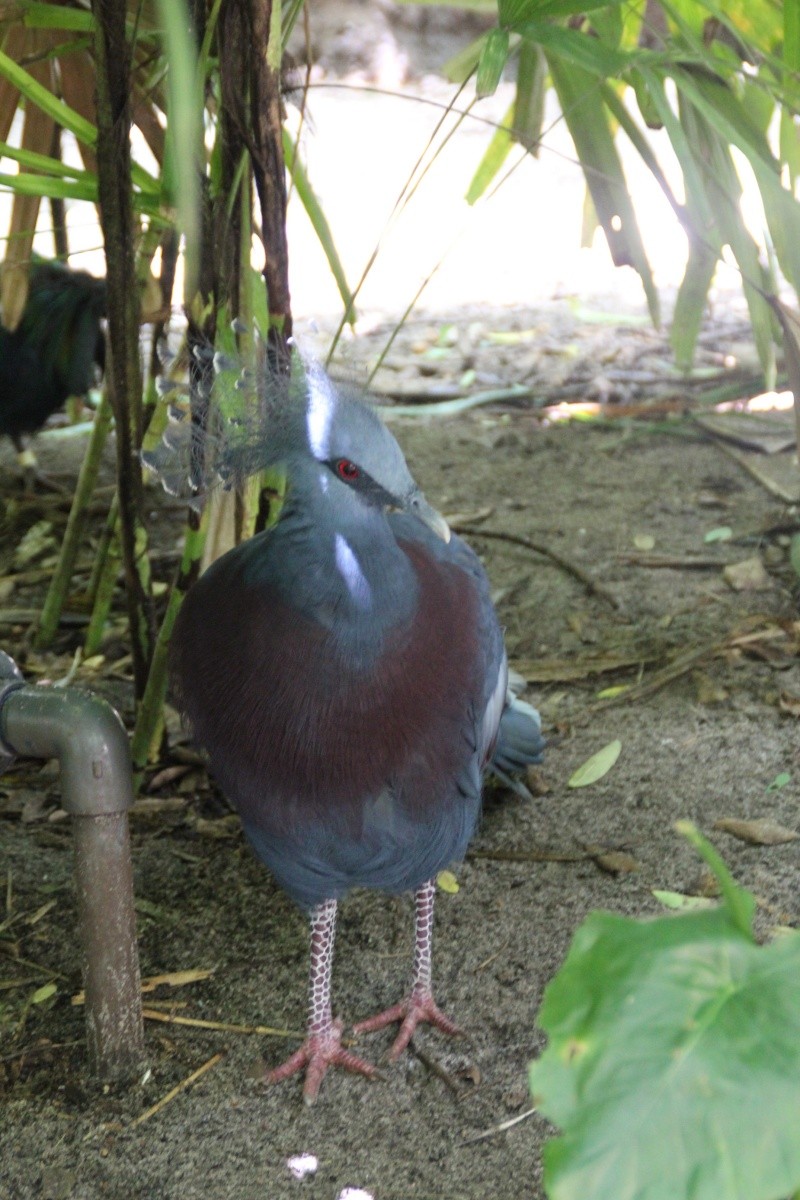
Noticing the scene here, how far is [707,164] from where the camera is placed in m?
2.59

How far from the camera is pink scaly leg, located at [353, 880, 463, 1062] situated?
2357 millimetres

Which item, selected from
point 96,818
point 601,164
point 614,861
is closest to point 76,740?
point 96,818

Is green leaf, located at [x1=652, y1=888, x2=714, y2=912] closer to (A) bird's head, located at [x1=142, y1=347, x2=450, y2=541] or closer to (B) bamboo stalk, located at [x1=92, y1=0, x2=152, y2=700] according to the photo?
(A) bird's head, located at [x1=142, y1=347, x2=450, y2=541]

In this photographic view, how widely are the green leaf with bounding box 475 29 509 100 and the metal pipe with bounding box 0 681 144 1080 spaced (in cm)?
120

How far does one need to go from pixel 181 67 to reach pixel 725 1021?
4.23 feet

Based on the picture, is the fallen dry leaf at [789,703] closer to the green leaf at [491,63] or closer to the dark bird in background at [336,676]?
the dark bird in background at [336,676]

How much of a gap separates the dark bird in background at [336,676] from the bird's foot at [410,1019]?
0.30 feet

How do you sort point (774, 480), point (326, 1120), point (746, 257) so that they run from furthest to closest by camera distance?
1. point (774, 480)
2. point (746, 257)
3. point (326, 1120)

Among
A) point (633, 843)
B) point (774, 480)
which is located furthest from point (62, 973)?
Result: point (774, 480)

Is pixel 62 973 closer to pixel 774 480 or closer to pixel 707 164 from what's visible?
pixel 707 164

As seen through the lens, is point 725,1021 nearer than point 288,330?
Yes

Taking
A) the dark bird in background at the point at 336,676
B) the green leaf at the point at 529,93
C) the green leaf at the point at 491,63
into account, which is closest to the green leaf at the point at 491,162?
the green leaf at the point at 529,93

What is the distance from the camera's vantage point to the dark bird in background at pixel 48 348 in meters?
4.80

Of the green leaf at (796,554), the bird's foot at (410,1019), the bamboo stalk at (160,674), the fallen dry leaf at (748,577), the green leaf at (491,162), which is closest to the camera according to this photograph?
the bird's foot at (410,1019)
